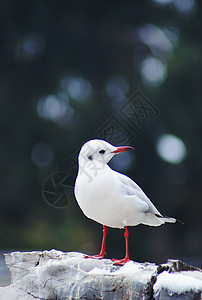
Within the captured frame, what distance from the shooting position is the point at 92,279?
3.03 meters

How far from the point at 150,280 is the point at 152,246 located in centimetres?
578

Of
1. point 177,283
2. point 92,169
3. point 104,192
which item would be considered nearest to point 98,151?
point 92,169

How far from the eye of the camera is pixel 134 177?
844cm

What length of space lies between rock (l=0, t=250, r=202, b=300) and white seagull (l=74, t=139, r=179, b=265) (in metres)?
0.18

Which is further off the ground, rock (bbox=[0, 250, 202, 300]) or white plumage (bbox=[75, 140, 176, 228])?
white plumage (bbox=[75, 140, 176, 228])

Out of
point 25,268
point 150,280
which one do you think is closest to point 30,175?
point 25,268

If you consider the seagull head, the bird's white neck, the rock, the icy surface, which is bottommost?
the rock

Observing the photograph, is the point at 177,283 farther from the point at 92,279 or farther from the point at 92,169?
the point at 92,169

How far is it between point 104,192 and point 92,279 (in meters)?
0.50

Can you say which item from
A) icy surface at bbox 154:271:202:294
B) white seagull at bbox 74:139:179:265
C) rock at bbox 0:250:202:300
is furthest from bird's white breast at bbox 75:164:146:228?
icy surface at bbox 154:271:202:294

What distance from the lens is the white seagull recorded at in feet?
10.4

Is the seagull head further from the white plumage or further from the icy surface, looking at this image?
the icy surface

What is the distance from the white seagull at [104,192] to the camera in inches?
125

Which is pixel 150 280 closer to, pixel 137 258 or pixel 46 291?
pixel 46 291
